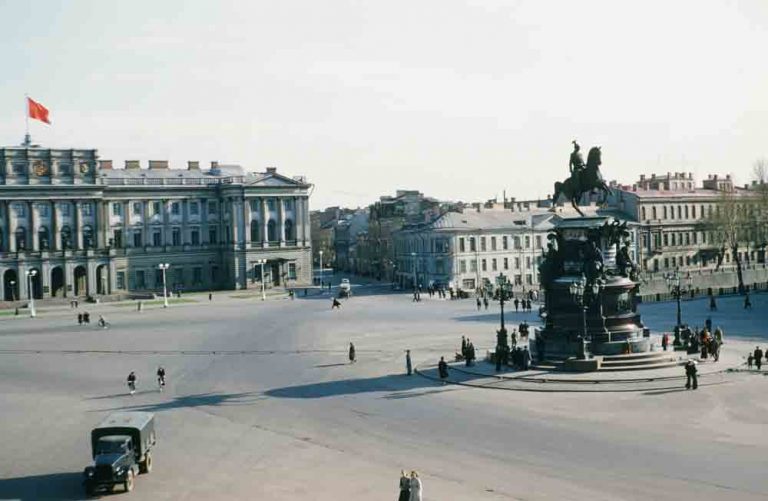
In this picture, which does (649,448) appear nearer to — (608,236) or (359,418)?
(359,418)

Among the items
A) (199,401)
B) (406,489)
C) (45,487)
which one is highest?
(406,489)

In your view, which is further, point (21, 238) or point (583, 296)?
point (21, 238)

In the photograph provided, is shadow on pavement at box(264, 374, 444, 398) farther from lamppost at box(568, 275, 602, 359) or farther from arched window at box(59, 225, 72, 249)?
arched window at box(59, 225, 72, 249)

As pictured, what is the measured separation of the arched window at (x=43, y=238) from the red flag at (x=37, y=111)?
591 inches

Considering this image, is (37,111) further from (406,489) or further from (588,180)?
(406,489)

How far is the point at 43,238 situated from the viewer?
347 feet

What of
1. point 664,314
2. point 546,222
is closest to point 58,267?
point 546,222

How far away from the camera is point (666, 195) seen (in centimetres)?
11731

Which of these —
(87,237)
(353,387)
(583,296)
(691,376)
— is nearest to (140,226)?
(87,237)

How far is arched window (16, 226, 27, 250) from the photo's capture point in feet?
341

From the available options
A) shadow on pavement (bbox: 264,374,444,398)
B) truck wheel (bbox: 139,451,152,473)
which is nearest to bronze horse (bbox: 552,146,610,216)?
shadow on pavement (bbox: 264,374,444,398)

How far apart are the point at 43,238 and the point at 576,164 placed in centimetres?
8006

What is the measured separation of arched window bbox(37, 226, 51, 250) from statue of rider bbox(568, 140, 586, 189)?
79.4 metres

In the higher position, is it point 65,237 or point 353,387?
point 65,237
